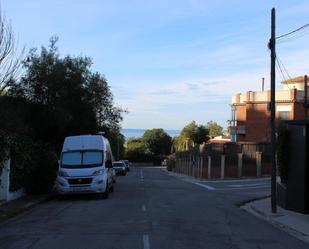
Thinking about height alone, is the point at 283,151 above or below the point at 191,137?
below

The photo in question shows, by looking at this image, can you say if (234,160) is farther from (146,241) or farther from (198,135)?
(198,135)

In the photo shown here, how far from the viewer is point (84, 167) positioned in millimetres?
24406

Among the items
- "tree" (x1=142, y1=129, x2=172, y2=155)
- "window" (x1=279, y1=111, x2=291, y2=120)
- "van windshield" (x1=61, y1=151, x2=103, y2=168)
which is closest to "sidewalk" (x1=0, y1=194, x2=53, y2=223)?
"van windshield" (x1=61, y1=151, x2=103, y2=168)

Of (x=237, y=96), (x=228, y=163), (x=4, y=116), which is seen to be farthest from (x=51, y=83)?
(x=237, y=96)

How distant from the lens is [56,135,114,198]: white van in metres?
24.0

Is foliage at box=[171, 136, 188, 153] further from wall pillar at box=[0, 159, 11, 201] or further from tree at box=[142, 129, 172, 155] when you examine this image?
wall pillar at box=[0, 159, 11, 201]

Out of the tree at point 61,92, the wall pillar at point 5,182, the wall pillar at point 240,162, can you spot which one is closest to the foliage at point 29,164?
the wall pillar at point 5,182

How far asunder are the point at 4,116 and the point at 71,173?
386 centimetres

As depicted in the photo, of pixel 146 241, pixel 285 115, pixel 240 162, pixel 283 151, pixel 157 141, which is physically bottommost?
pixel 146 241

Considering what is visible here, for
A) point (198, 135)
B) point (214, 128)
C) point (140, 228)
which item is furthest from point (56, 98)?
point (214, 128)

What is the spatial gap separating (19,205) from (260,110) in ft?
201

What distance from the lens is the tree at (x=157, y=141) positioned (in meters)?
164

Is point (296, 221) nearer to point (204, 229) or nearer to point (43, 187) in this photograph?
point (204, 229)

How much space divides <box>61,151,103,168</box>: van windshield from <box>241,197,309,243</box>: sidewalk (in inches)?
262
